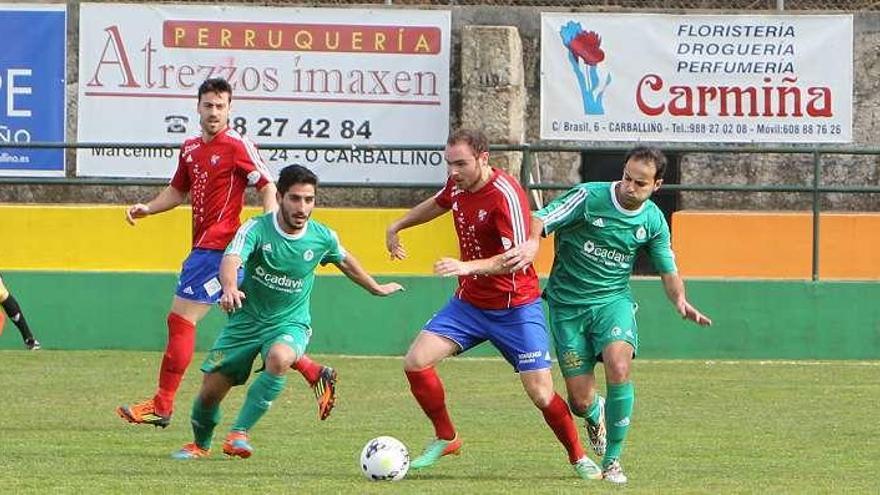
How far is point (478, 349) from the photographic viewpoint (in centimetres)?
1914

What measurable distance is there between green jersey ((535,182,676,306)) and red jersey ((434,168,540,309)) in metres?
0.24

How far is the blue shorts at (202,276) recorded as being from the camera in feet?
40.2

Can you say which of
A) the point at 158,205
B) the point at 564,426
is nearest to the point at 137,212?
the point at 158,205

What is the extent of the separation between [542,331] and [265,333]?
1524 mm

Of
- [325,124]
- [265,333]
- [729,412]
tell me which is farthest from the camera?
[325,124]

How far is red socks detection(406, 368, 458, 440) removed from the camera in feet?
34.3

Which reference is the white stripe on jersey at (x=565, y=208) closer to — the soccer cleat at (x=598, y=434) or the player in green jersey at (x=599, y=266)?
the player in green jersey at (x=599, y=266)

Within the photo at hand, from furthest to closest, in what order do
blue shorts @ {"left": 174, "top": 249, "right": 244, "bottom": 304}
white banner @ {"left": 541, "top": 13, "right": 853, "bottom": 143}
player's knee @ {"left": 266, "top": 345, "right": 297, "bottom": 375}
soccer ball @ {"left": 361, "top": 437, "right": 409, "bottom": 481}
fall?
white banner @ {"left": 541, "top": 13, "right": 853, "bottom": 143} → blue shorts @ {"left": 174, "top": 249, "right": 244, "bottom": 304} → player's knee @ {"left": 266, "top": 345, "right": 297, "bottom": 375} → soccer ball @ {"left": 361, "top": 437, "right": 409, "bottom": 481}

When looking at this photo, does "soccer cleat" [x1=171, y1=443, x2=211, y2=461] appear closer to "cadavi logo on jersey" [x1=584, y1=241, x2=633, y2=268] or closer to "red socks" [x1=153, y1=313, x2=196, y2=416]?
"red socks" [x1=153, y1=313, x2=196, y2=416]

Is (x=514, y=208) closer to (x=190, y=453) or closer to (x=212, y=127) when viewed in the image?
(x=190, y=453)

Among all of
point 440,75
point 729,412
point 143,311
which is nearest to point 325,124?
point 440,75

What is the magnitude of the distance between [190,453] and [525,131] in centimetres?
1049

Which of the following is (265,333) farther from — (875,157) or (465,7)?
(875,157)

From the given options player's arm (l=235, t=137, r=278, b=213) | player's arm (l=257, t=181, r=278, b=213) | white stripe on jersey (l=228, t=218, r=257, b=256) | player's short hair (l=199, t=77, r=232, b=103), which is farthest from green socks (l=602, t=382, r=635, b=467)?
player's short hair (l=199, t=77, r=232, b=103)
